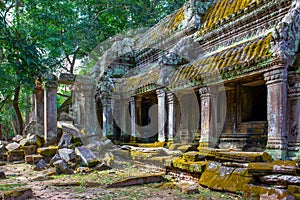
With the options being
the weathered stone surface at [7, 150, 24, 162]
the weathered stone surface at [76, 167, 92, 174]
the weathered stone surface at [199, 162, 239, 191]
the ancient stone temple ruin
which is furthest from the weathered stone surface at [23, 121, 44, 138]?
the weathered stone surface at [199, 162, 239, 191]

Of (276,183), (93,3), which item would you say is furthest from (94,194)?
(93,3)

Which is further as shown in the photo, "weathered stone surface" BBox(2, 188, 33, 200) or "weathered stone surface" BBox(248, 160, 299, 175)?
"weathered stone surface" BBox(248, 160, 299, 175)

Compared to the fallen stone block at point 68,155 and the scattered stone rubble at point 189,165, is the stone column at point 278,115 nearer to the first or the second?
the scattered stone rubble at point 189,165

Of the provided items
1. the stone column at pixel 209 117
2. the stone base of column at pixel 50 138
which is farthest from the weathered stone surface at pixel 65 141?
the stone column at pixel 209 117

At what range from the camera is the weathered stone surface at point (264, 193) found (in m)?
4.03

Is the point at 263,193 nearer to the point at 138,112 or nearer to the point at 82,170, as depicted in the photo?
the point at 82,170

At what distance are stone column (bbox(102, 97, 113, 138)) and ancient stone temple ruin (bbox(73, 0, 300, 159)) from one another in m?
0.05

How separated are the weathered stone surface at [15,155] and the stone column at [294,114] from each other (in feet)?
31.9

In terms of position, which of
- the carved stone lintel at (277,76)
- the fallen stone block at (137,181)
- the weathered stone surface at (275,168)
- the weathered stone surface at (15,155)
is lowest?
the weathered stone surface at (15,155)

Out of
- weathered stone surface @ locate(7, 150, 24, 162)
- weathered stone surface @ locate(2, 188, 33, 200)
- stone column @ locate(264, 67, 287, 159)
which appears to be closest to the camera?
weathered stone surface @ locate(2, 188, 33, 200)

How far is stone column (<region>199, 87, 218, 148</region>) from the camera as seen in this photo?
7730mm

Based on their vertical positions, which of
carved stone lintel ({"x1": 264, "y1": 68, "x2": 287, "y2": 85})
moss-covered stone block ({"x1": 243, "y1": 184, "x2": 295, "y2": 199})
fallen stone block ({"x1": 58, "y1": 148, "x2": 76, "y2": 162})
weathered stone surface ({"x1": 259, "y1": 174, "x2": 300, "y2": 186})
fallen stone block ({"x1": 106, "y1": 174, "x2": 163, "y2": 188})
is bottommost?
fallen stone block ({"x1": 106, "y1": 174, "x2": 163, "y2": 188})

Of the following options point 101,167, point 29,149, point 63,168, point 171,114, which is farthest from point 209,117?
point 29,149

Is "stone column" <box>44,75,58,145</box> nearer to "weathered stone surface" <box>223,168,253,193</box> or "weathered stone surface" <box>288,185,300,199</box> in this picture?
"weathered stone surface" <box>223,168,253,193</box>
